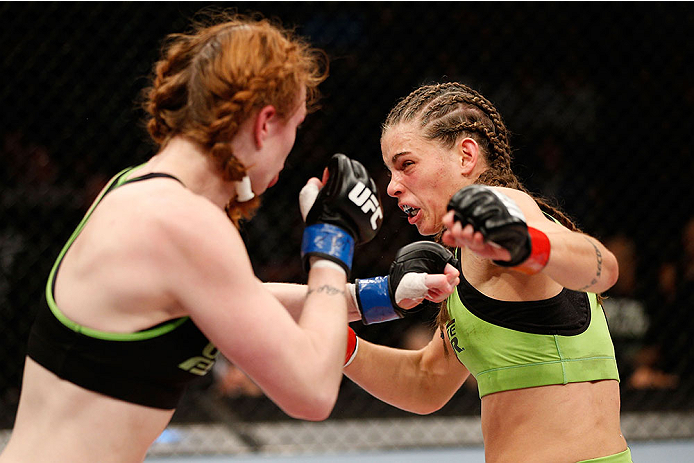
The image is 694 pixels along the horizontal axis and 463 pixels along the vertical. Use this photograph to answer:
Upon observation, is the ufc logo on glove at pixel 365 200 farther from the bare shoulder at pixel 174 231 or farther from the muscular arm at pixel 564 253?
Answer: the bare shoulder at pixel 174 231

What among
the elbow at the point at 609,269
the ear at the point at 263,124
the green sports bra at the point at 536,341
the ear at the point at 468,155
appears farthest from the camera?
the ear at the point at 468,155

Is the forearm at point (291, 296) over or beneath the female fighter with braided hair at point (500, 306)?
beneath

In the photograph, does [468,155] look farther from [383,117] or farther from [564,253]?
[383,117]

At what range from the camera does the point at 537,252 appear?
106 centimetres

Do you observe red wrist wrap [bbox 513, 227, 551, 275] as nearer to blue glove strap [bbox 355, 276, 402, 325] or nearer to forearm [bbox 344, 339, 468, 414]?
blue glove strap [bbox 355, 276, 402, 325]

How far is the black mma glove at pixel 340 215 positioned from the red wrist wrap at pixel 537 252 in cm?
24

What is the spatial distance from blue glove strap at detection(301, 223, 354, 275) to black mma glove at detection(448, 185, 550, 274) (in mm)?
172

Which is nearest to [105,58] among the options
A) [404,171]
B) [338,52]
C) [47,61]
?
[47,61]

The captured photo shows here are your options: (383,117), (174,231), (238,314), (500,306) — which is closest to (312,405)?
(238,314)

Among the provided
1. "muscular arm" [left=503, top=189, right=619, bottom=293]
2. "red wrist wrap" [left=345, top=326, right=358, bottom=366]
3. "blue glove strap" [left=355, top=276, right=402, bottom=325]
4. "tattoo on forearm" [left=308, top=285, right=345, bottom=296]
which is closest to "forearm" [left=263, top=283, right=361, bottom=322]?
"blue glove strap" [left=355, top=276, right=402, bottom=325]

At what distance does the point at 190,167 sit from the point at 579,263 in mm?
615

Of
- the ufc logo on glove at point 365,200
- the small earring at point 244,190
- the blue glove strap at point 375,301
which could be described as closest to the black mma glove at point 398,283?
the blue glove strap at point 375,301

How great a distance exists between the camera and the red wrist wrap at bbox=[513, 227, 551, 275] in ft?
3.47

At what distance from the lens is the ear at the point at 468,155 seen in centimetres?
151
